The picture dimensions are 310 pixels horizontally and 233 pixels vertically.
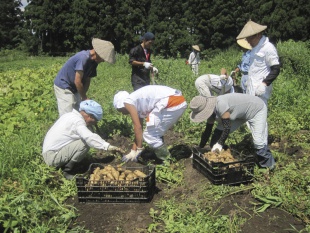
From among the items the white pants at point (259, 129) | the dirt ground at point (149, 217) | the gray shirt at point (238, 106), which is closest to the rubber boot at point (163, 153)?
the dirt ground at point (149, 217)

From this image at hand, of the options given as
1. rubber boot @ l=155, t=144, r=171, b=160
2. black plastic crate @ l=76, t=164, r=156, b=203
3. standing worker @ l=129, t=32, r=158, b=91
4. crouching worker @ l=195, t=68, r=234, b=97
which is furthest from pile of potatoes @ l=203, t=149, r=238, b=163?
standing worker @ l=129, t=32, r=158, b=91

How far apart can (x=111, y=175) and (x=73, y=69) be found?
2.09 metres

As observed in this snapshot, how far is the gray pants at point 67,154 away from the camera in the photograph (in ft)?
13.8

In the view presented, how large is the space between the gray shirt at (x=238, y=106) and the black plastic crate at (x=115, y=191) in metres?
1.10

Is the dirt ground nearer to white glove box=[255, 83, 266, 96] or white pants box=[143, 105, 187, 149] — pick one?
white pants box=[143, 105, 187, 149]

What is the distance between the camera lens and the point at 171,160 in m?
4.70

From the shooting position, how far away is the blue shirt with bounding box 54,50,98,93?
509 cm

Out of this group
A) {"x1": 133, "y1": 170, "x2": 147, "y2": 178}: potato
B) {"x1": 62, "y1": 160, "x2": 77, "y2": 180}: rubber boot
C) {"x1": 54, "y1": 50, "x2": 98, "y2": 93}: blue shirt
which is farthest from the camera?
{"x1": 54, "y1": 50, "x2": 98, "y2": 93}: blue shirt

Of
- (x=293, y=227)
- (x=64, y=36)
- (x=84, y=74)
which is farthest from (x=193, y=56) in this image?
(x=64, y=36)

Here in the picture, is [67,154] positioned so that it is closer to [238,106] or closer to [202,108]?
[202,108]

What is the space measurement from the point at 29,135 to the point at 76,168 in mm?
1241

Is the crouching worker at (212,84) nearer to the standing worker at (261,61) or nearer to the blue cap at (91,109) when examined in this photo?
the standing worker at (261,61)

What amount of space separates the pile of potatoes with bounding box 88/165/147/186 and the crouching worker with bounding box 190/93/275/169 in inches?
35.6

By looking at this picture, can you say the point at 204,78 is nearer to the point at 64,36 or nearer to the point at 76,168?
the point at 76,168
